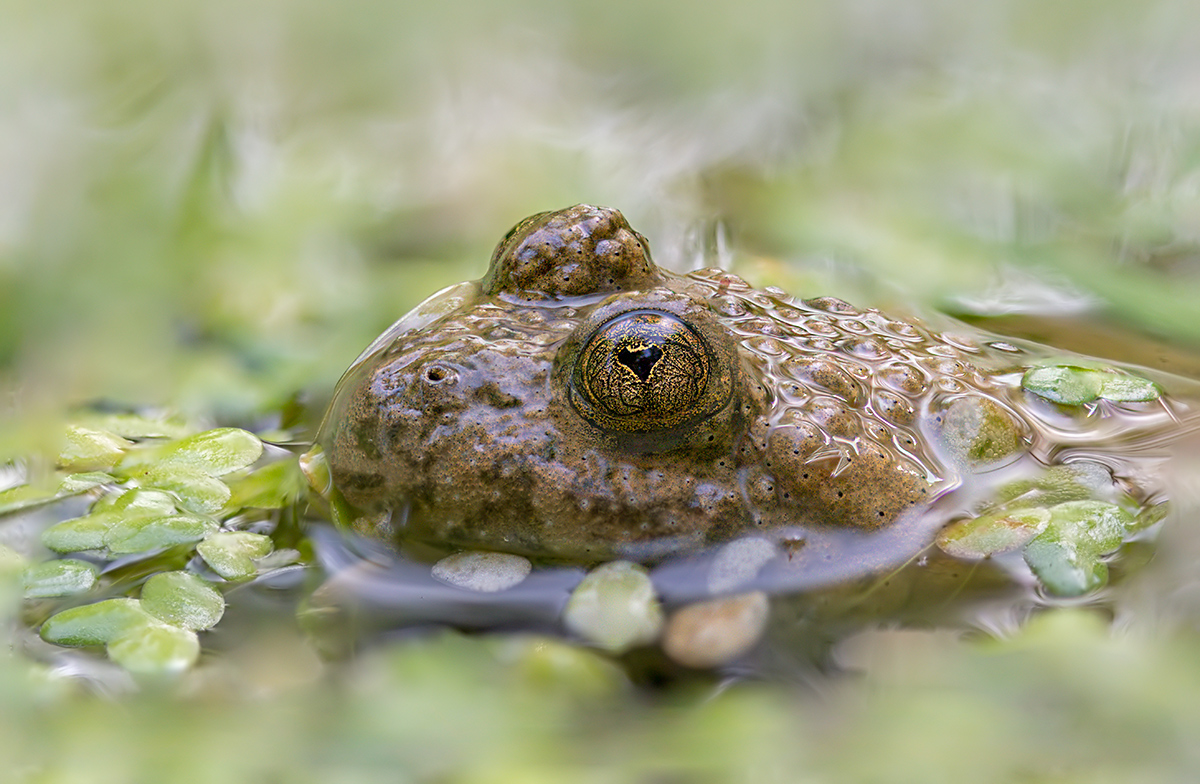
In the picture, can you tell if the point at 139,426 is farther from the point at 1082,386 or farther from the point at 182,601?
the point at 1082,386

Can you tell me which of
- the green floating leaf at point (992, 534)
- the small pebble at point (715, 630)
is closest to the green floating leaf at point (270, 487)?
the small pebble at point (715, 630)

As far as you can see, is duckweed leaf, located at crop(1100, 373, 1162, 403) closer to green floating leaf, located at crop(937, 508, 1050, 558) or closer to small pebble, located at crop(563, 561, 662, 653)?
green floating leaf, located at crop(937, 508, 1050, 558)

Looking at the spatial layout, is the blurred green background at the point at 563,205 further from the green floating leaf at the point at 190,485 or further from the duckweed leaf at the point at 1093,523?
the green floating leaf at the point at 190,485

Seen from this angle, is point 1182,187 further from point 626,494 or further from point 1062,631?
A: point 626,494

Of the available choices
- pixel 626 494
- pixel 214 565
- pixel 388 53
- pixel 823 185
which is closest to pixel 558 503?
pixel 626 494

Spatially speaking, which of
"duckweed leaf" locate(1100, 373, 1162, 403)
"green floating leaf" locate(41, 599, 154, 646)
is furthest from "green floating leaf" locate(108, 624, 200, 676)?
"duckweed leaf" locate(1100, 373, 1162, 403)

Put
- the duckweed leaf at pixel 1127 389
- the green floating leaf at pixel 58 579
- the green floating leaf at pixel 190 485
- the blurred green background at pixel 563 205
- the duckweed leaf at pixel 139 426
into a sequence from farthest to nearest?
the duckweed leaf at pixel 139 426, the duckweed leaf at pixel 1127 389, the green floating leaf at pixel 190 485, the green floating leaf at pixel 58 579, the blurred green background at pixel 563 205

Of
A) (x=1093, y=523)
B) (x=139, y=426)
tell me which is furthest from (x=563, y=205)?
(x=1093, y=523)

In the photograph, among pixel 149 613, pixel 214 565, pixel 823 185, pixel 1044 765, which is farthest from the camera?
pixel 823 185
